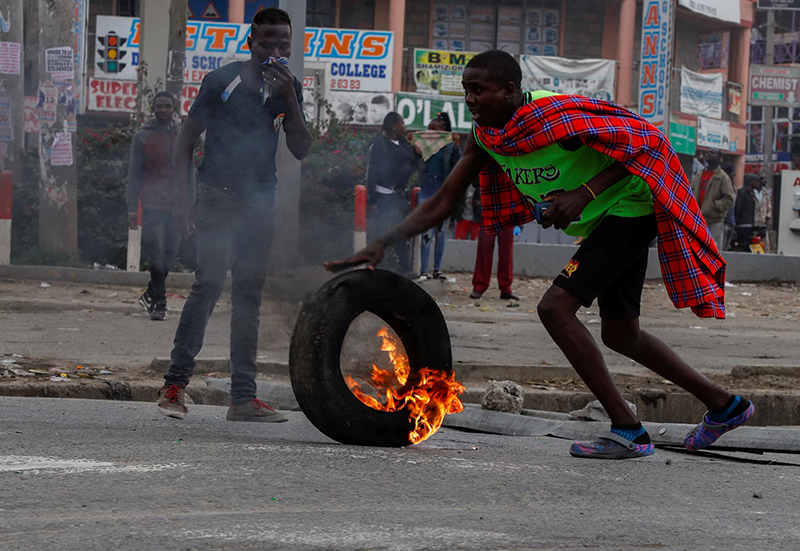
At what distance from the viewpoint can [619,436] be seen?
425cm

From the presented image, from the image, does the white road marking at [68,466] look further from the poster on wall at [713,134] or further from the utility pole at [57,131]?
the poster on wall at [713,134]

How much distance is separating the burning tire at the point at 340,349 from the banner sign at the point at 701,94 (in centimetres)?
2339

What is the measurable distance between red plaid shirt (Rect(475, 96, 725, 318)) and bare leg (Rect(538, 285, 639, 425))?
381 millimetres

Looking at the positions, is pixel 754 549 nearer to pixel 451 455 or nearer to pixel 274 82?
pixel 451 455

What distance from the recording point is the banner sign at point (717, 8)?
25.9 m

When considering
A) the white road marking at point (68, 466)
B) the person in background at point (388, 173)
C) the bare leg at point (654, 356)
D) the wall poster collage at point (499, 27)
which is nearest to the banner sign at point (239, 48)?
the wall poster collage at point (499, 27)

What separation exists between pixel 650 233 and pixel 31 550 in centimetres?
255

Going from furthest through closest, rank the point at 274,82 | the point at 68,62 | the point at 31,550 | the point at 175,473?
the point at 68,62
the point at 274,82
the point at 175,473
the point at 31,550

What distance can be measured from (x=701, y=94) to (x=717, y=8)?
2.26 metres

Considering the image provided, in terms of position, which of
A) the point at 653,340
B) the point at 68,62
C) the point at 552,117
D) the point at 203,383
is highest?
the point at 68,62

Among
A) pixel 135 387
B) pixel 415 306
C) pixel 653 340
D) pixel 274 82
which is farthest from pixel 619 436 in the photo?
pixel 135 387

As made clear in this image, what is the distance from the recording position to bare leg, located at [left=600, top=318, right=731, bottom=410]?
4234 millimetres

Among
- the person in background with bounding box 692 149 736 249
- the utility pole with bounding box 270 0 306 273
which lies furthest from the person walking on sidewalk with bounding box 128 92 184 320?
the person in background with bounding box 692 149 736 249

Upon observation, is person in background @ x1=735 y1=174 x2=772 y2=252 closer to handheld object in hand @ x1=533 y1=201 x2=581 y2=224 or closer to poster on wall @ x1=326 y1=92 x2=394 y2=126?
poster on wall @ x1=326 y1=92 x2=394 y2=126
